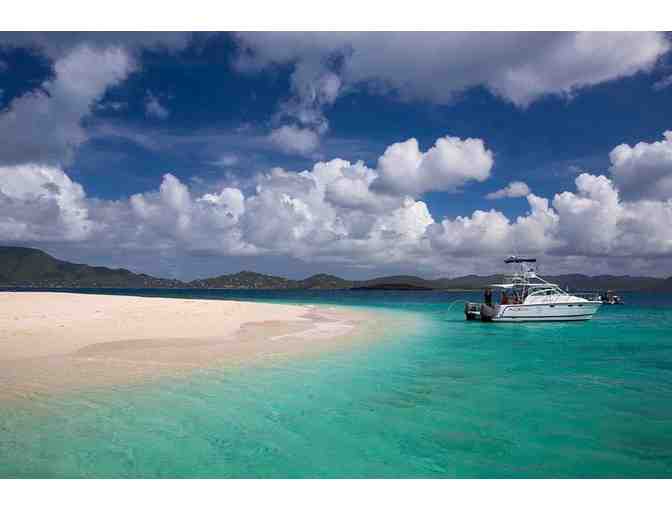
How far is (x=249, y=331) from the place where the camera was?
2911 centimetres

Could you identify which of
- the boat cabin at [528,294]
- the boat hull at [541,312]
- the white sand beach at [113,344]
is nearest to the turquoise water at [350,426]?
the white sand beach at [113,344]

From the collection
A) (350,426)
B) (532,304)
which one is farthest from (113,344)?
(532,304)

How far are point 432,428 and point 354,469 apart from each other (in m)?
2.95

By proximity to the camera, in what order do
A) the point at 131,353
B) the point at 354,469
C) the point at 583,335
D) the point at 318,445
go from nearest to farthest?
the point at 354,469, the point at 318,445, the point at 131,353, the point at 583,335

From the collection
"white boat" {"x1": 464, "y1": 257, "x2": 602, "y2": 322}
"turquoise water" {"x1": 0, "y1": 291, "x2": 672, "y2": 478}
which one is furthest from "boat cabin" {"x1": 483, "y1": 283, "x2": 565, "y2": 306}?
"turquoise water" {"x1": 0, "y1": 291, "x2": 672, "y2": 478}

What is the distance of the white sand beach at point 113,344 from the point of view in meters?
13.9

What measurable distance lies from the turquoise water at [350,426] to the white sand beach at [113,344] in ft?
6.05

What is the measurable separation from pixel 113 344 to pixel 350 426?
14.7 metres

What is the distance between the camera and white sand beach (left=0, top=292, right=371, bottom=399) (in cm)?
1394

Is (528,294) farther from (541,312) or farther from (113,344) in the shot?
(113,344)

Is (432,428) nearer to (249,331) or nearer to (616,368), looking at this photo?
(616,368)

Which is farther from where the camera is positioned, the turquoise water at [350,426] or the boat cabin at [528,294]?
the boat cabin at [528,294]

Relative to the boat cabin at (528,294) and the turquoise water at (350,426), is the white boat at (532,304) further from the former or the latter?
the turquoise water at (350,426)
